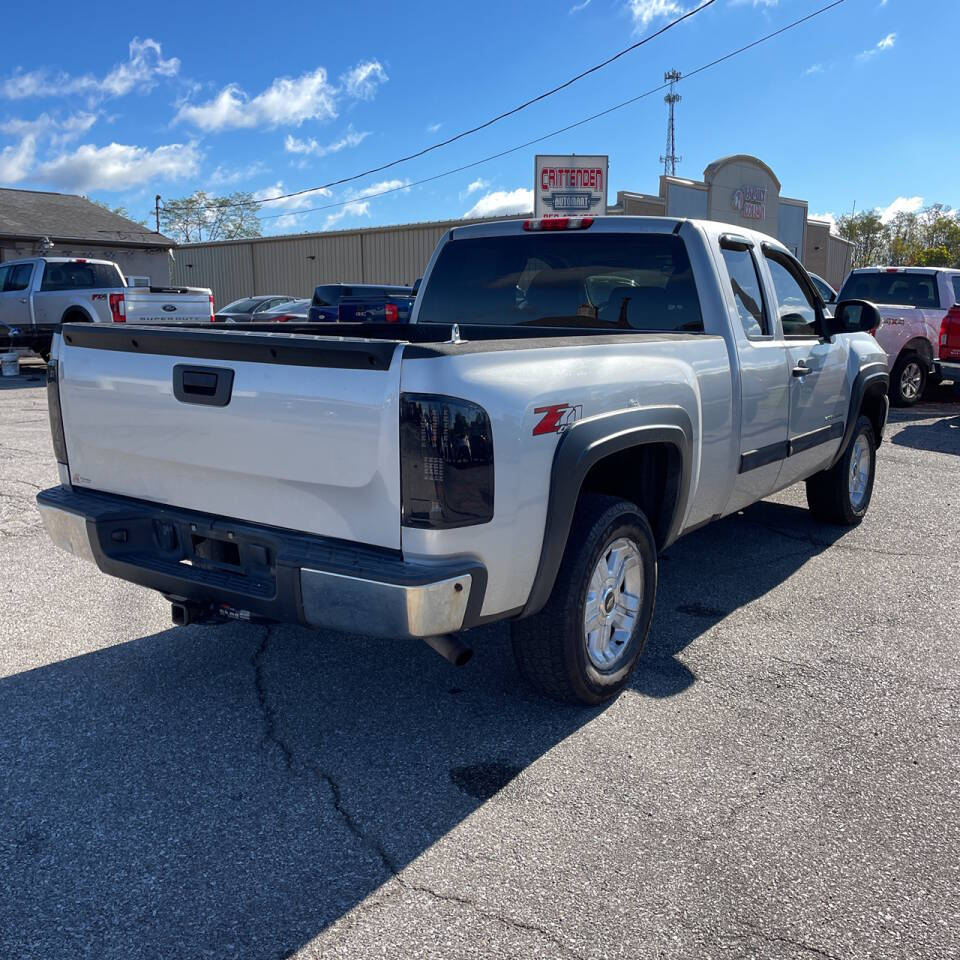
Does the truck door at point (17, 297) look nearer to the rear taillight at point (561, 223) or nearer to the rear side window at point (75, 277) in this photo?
the rear side window at point (75, 277)

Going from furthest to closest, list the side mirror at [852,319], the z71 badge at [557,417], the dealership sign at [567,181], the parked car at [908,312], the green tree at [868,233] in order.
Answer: the green tree at [868,233], the dealership sign at [567,181], the parked car at [908,312], the side mirror at [852,319], the z71 badge at [557,417]

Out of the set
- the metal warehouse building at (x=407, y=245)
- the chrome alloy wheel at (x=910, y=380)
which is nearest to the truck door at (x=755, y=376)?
the chrome alloy wheel at (x=910, y=380)

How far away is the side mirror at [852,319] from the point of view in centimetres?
554

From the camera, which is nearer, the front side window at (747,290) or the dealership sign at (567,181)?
the front side window at (747,290)

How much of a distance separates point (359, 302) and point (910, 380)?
10389 mm

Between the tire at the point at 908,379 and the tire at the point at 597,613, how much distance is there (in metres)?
11.4

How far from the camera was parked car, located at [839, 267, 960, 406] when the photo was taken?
13578mm

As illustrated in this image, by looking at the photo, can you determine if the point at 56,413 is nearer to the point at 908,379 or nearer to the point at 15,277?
the point at 908,379

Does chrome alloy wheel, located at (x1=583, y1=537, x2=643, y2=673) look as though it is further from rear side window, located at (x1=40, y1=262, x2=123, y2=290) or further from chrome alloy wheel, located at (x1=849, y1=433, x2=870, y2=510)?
rear side window, located at (x1=40, y1=262, x2=123, y2=290)

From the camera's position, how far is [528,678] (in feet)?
11.9

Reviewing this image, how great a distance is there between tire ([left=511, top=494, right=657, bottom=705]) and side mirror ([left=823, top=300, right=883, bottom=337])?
2.53 meters

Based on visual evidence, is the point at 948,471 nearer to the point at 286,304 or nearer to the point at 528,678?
the point at 528,678

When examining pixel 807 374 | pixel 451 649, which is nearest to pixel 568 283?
pixel 807 374

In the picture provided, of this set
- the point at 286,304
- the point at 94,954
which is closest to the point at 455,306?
the point at 94,954
